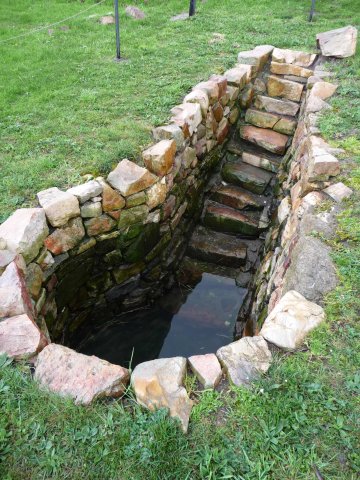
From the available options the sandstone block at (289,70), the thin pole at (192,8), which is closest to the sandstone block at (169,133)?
the sandstone block at (289,70)

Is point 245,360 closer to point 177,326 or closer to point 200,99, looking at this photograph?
point 177,326

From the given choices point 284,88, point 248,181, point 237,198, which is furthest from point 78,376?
point 284,88

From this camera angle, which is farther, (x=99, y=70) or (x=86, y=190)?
(x=99, y=70)

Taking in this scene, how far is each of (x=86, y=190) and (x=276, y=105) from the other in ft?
11.5

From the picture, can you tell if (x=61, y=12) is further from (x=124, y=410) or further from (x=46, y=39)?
(x=124, y=410)

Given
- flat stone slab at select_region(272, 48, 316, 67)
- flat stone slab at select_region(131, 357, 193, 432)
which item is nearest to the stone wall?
flat stone slab at select_region(272, 48, 316, 67)

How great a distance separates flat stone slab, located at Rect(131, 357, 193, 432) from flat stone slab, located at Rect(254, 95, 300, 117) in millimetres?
4539

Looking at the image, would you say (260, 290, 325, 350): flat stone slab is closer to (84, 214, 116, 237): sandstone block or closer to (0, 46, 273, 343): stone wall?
(0, 46, 273, 343): stone wall

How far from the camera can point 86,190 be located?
3629 mm

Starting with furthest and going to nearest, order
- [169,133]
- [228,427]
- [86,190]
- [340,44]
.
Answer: [340,44] → [169,133] → [86,190] → [228,427]

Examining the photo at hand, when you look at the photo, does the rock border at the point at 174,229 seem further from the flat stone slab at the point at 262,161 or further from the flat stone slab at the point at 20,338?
the flat stone slab at the point at 262,161

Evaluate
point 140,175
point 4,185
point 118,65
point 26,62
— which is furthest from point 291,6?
point 4,185

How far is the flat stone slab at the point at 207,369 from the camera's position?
236cm

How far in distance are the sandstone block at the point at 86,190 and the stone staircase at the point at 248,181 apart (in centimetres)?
214
